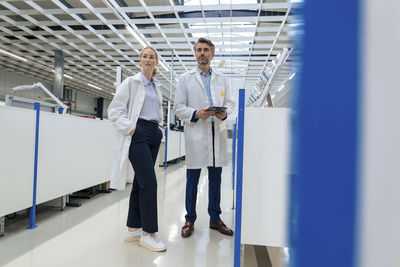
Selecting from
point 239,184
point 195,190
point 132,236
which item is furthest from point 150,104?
point 132,236

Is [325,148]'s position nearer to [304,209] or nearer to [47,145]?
[304,209]

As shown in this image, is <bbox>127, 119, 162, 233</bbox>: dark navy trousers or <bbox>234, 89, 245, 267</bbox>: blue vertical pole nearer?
<bbox>234, 89, 245, 267</bbox>: blue vertical pole

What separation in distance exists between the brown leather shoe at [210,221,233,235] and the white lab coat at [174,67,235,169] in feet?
1.81

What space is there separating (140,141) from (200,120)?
565mm

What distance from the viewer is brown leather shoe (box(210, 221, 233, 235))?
226cm

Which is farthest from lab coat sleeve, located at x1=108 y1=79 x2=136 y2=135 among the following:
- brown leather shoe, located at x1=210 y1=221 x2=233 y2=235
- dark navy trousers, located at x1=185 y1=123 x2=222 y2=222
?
brown leather shoe, located at x1=210 y1=221 x2=233 y2=235

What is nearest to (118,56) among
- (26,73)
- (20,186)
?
(26,73)

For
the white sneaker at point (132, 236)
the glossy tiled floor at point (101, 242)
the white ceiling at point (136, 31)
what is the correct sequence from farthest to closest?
the white ceiling at point (136, 31), the white sneaker at point (132, 236), the glossy tiled floor at point (101, 242)

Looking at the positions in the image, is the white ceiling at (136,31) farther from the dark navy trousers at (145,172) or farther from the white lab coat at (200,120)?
the dark navy trousers at (145,172)

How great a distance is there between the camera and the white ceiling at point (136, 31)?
6.75 m

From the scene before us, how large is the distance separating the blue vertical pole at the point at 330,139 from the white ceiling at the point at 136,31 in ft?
15.9

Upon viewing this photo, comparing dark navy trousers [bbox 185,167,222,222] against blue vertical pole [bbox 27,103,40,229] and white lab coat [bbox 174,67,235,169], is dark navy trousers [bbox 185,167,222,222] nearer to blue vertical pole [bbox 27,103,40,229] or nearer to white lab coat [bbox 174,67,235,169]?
white lab coat [bbox 174,67,235,169]

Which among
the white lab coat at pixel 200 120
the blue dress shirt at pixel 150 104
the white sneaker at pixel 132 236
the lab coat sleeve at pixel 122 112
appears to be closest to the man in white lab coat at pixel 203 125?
the white lab coat at pixel 200 120

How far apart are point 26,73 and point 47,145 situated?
14.9 m
